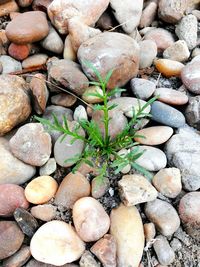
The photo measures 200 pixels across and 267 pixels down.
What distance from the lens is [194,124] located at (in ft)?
5.30

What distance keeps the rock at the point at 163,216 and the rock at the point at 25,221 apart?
0.42 meters

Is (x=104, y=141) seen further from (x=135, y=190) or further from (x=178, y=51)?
(x=178, y=51)

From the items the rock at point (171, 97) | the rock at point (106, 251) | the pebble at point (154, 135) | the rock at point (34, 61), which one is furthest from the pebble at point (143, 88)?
the rock at point (106, 251)

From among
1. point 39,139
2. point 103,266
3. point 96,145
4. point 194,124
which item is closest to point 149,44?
point 194,124

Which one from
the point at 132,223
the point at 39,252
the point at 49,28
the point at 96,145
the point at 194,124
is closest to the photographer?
the point at 39,252

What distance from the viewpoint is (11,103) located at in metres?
1.46

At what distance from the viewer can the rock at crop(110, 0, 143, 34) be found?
70.2 inches

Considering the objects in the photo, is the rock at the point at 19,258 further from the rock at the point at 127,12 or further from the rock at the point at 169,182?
the rock at the point at 127,12

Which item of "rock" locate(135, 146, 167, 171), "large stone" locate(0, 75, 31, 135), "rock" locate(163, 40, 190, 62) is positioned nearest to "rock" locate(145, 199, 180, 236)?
"rock" locate(135, 146, 167, 171)

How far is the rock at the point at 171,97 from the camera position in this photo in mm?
1597

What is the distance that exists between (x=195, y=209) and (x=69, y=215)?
46 cm

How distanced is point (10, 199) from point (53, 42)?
0.74m

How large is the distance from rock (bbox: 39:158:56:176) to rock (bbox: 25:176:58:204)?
4cm

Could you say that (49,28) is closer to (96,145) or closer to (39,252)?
(96,145)
